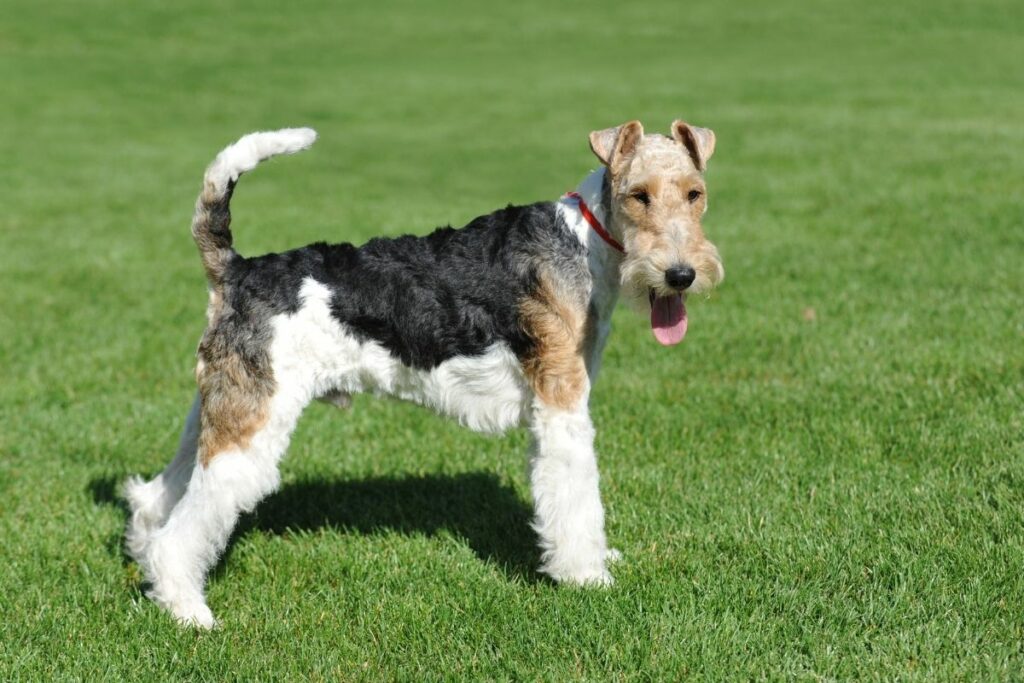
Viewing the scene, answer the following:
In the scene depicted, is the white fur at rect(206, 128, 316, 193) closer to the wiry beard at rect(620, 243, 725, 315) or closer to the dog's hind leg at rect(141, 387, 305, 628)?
the dog's hind leg at rect(141, 387, 305, 628)

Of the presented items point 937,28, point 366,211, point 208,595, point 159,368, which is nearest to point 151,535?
point 208,595

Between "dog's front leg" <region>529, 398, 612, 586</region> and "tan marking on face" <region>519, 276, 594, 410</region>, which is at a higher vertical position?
"tan marking on face" <region>519, 276, 594, 410</region>

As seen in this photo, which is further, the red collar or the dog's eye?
the red collar

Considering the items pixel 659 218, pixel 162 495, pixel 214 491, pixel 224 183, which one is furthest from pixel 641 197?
pixel 162 495

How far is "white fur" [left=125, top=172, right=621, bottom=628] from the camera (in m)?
5.38

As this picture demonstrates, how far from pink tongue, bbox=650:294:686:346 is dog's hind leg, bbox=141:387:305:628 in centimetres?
186

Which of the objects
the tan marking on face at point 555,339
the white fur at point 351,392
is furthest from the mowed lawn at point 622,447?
the tan marking on face at point 555,339

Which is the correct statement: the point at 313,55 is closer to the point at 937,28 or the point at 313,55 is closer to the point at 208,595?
the point at 937,28

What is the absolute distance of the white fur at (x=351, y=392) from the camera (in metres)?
5.38

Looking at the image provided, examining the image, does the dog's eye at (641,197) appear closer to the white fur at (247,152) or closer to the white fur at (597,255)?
the white fur at (597,255)

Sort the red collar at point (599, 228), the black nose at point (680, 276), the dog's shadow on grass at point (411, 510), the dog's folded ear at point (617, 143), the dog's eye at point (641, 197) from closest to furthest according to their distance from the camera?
the black nose at point (680, 276)
the dog's eye at point (641, 197)
the dog's folded ear at point (617, 143)
the red collar at point (599, 228)
the dog's shadow on grass at point (411, 510)

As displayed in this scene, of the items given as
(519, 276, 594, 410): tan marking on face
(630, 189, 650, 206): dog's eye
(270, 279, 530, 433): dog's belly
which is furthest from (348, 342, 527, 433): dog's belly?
(630, 189, 650, 206): dog's eye

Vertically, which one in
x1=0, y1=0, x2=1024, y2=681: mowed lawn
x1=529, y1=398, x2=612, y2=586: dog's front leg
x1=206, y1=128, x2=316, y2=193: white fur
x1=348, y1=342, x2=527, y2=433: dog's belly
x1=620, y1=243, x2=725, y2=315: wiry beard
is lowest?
x1=0, y1=0, x2=1024, y2=681: mowed lawn

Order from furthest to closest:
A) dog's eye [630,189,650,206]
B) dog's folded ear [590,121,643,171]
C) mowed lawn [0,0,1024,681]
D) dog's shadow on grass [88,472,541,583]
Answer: dog's shadow on grass [88,472,541,583]
dog's folded ear [590,121,643,171]
dog's eye [630,189,650,206]
mowed lawn [0,0,1024,681]
